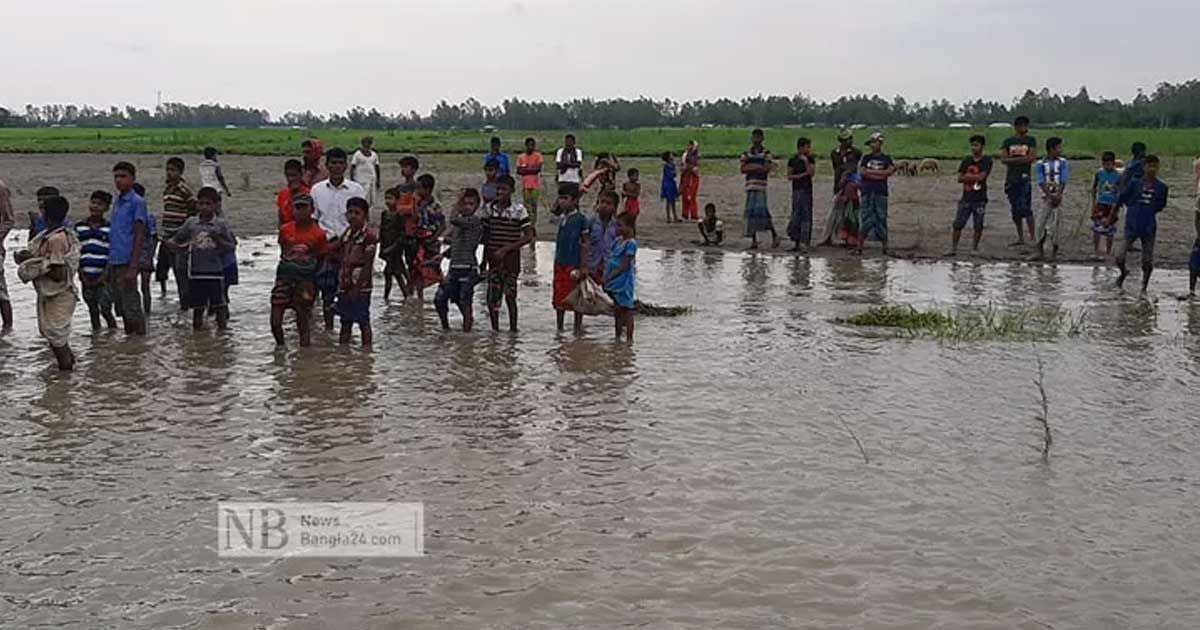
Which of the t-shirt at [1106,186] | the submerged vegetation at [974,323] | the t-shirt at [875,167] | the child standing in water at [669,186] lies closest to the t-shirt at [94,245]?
the submerged vegetation at [974,323]

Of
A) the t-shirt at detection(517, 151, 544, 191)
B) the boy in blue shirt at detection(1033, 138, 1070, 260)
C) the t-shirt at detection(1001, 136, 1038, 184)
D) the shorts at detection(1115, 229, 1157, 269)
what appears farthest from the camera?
the t-shirt at detection(517, 151, 544, 191)

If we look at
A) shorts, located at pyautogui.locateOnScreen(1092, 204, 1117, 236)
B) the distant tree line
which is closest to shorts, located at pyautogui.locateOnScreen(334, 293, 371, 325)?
shorts, located at pyautogui.locateOnScreen(1092, 204, 1117, 236)

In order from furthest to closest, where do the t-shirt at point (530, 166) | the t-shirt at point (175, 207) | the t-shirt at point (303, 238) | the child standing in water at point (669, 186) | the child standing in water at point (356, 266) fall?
the child standing in water at point (669, 186) → the t-shirt at point (530, 166) → the t-shirt at point (175, 207) → the child standing in water at point (356, 266) → the t-shirt at point (303, 238)

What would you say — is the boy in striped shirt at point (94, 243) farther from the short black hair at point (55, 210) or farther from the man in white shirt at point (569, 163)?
the man in white shirt at point (569, 163)

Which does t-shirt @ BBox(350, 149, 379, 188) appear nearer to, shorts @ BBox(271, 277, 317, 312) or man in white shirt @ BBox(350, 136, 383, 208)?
man in white shirt @ BBox(350, 136, 383, 208)

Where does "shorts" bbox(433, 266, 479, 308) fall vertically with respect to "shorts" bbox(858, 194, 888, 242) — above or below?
below

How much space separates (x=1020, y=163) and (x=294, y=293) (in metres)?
11.1

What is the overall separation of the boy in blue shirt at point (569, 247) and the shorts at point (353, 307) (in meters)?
1.65

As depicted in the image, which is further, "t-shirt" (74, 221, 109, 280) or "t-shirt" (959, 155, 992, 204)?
"t-shirt" (959, 155, 992, 204)

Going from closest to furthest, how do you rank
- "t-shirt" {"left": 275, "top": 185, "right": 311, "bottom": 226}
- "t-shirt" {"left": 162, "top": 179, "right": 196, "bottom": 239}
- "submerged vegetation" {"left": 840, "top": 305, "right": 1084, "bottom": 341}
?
1. "t-shirt" {"left": 275, "top": 185, "right": 311, "bottom": 226}
2. "submerged vegetation" {"left": 840, "top": 305, "right": 1084, "bottom": 341}
3. "t-shirt" {"left": 162, "top": 179, "right": 196, "bottom": 239}

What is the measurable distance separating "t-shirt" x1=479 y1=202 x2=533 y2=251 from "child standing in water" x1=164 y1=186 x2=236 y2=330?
230 centimetres

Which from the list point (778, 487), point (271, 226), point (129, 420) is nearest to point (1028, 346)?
point (778, 487)

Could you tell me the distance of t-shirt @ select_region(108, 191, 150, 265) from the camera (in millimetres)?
10250

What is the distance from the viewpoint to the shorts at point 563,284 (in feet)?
34.7
